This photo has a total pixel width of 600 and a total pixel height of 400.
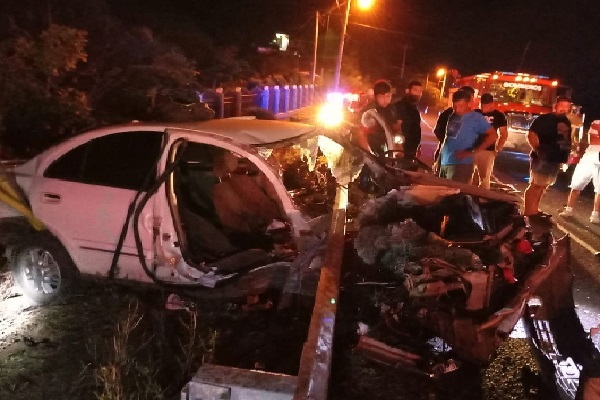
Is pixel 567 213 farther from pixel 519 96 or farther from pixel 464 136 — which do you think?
pixel 519 96

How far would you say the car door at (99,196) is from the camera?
Result: 14.4ft

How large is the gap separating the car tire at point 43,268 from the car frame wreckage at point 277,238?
1 cm

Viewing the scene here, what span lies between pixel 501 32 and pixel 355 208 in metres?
65.7

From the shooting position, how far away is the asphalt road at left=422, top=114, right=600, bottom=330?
5666 mm

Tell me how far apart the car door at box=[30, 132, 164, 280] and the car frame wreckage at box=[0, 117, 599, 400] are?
1 cm

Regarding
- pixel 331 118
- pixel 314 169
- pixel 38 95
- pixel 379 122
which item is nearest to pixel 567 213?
pixel 314 169

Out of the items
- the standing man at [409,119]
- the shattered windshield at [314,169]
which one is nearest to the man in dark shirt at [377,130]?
the standing man at [409,119]

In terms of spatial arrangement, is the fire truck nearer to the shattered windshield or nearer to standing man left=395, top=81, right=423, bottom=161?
the shattered windshield

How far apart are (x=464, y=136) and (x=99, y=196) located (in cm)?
436

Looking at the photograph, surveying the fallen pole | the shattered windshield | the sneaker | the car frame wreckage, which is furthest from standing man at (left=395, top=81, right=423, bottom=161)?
the sneaker

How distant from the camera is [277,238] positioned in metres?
4.97

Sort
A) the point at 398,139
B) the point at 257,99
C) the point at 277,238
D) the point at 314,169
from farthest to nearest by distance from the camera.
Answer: the point at 257,99 → the point at 314,169 → the point at 398,139 → the point at 277,238

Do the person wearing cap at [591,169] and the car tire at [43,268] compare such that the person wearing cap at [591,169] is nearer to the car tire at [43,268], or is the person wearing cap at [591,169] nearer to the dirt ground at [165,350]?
the dirt ground at [165,350]

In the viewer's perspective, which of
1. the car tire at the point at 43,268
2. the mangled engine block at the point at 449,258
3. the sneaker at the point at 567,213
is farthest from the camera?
the sneaker at the point at 567,213
